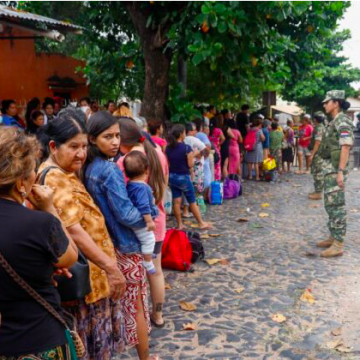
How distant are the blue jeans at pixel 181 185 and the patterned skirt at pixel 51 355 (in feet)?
16.8

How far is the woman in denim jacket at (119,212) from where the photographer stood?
2799 mm

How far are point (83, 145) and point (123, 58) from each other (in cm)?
866

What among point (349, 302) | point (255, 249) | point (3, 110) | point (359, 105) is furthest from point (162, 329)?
point (359, 105)

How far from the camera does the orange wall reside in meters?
11.6

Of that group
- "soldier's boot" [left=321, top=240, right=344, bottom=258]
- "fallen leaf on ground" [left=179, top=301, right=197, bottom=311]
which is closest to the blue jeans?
"soldier's boot" [left=321, top=240, right=344, bottom=258]

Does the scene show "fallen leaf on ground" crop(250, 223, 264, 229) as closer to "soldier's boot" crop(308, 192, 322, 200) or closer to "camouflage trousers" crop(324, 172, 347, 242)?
"camouflage trousers" crop(324, 172, 347, 242)

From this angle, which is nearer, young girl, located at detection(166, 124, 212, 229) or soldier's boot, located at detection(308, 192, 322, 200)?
young girl, located at detection(166, 124, 212, 229)

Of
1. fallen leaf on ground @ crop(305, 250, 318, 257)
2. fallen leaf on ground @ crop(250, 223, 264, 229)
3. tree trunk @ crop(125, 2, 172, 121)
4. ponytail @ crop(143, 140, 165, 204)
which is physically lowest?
fallen leaf on ground @ crop(250, 223, 264, 229)

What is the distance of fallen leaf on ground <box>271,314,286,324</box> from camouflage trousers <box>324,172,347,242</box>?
7.05ft

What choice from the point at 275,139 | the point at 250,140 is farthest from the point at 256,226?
the point at 275,139

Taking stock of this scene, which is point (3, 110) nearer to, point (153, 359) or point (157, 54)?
point (157, 54)

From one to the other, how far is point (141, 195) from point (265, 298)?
2.18 meters

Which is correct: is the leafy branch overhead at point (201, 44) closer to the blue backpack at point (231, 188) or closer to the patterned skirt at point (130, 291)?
the blue backpack at point (231, 188)

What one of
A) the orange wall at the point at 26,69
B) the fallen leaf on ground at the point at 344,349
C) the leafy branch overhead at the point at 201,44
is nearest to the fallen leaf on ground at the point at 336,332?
the fallen leaf on ground at the point at 344,349
